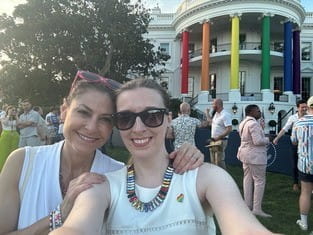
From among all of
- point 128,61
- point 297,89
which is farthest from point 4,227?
point 297,89

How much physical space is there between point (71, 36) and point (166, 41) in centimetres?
1423

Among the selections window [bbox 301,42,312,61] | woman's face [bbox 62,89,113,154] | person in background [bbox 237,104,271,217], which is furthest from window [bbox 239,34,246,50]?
woman's face [bbox 62,89,113,154]

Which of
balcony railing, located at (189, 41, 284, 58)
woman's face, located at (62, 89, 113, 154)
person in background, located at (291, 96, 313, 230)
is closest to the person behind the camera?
woman's face, located at (62, 89, 113, 154)

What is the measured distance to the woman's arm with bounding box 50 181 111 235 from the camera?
4.05 ft

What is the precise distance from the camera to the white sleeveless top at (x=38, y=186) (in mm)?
1614

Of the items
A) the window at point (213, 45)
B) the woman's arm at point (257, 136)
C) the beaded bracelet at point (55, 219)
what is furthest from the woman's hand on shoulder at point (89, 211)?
the window at point (213, 45)

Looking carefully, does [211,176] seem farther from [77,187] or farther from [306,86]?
[306,86]

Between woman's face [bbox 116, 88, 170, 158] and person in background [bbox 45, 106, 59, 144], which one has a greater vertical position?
woman's face [bbox 116, 88, 170, 158]

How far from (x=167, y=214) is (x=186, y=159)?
0.24 metres

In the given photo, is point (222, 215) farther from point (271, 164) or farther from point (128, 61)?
point (128, 61)

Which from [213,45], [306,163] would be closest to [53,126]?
[306,163]

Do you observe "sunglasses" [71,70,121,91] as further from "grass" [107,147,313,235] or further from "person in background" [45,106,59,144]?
"person in background" [45,106,59,144]

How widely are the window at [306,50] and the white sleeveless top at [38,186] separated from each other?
35.2m

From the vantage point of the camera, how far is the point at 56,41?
21750 mm
